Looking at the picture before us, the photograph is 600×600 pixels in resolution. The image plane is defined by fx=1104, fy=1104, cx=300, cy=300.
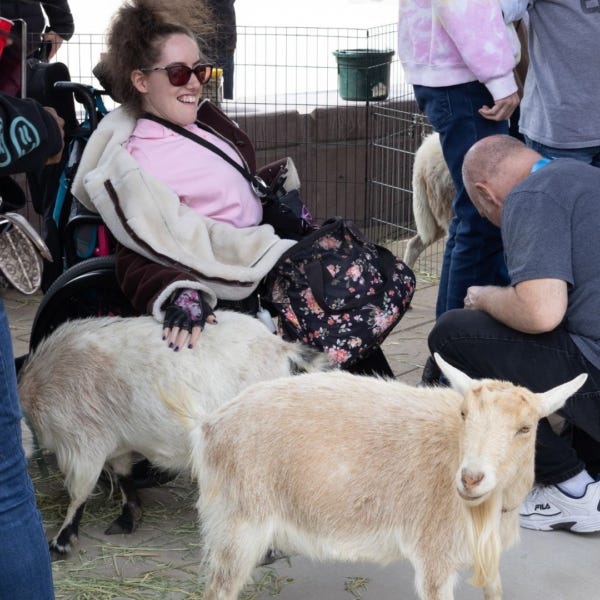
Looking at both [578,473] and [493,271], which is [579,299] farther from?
[493,271]

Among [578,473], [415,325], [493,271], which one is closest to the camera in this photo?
[578,473]

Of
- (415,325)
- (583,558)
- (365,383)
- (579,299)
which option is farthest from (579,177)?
(415,325)

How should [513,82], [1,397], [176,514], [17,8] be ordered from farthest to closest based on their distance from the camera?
[17,8] < [513,82] < [176,514] < [1,397]

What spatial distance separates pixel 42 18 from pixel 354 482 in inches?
182

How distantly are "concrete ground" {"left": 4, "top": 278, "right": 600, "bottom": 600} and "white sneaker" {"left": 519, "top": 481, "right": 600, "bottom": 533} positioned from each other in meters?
0.04

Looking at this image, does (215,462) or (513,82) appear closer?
(215,462)

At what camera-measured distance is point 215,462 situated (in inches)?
120

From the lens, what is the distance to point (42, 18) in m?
6.63

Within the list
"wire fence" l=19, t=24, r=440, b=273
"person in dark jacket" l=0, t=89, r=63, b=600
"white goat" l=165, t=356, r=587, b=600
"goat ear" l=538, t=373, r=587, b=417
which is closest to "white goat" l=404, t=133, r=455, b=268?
"wire fence" l=19, t=24, r=440, b=273

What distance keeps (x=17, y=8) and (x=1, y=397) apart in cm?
459

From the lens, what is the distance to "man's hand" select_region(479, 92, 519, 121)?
14.6ft

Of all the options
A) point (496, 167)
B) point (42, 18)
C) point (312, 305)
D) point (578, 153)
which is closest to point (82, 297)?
point (312, 305)

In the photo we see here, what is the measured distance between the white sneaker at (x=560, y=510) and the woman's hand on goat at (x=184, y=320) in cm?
125

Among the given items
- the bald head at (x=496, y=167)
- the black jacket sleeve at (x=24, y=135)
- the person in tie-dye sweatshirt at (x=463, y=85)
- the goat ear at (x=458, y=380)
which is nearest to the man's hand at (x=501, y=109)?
the person in tie-dye sweatshirt at (x=463, y=85)
